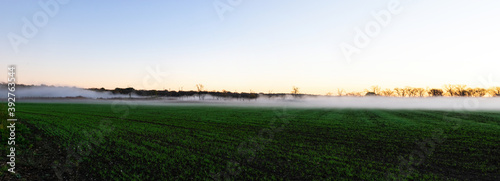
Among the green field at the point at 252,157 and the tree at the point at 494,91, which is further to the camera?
the tree at the point at 494,91

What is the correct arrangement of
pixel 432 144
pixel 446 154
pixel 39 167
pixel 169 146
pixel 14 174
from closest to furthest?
pixel 14 174, pixel 39 167, pixel 446 154, pixel 169 146, pixel 432 144

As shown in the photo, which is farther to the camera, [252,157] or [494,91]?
[494,91]

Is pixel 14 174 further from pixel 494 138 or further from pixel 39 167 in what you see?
pixel 494 138

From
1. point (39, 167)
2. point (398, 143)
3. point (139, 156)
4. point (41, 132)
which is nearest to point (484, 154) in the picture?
point (398, 143)

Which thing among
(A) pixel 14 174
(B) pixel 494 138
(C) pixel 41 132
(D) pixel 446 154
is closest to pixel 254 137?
(D) pixel 446 154

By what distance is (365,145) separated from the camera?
68.0 feet

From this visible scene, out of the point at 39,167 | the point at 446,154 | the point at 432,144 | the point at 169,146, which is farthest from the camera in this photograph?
the point at 432,144

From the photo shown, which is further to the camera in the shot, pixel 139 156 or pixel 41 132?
pixel 41 132

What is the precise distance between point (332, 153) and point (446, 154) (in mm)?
8302

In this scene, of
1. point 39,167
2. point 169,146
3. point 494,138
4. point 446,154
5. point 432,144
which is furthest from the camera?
point 494,138

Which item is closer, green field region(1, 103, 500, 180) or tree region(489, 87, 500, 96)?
green field region(1, 103, 500, 180)

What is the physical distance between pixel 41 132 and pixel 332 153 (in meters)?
27.2

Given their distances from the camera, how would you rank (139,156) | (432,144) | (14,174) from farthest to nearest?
1. (432,144)
2. (139,156)
3. (14,174)

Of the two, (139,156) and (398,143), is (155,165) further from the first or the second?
(398,143)
